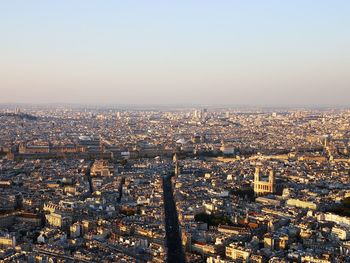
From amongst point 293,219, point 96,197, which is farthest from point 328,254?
point 96,197

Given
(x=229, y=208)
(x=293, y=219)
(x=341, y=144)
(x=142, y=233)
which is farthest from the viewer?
(x=341, y=144)

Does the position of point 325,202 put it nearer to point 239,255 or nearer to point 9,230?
point 239,255

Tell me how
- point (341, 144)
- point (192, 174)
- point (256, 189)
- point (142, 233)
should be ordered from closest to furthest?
point (142, 233)
point (256, 189)
point (192, 174)
point (341, 144)

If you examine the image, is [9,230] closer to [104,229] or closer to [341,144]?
[104,229]

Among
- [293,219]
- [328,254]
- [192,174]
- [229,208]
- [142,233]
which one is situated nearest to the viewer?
[328,254]

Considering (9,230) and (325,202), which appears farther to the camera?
(325,202)

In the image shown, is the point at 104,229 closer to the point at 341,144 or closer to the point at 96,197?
the point at 96,197

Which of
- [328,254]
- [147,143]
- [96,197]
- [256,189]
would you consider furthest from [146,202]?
[147,143]

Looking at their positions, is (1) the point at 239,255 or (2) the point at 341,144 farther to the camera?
(2) the point at 341,144

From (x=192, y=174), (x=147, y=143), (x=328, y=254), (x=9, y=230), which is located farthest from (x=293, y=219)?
(x=147, y=143)

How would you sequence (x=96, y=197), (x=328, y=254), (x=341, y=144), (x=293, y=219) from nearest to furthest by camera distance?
(x=328, y=254)
(x=293, y=219)
(x=96, y=197)
(x=341, y=144)
